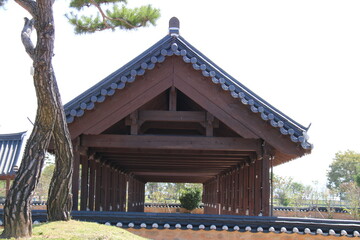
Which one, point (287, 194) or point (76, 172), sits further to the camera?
point (287, 194)

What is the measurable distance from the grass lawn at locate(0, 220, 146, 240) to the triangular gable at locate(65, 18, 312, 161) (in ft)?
10.1

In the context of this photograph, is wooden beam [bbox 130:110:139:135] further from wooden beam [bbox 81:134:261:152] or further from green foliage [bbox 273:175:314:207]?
green foliage [bbox 273:175:314:207]

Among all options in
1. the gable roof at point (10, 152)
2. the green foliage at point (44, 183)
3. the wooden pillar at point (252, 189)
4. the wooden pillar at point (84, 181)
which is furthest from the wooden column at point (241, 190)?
the green foliage at point (44, 183)

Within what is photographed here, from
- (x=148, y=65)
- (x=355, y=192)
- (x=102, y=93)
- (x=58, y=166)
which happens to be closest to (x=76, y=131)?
(x=102, y=93)

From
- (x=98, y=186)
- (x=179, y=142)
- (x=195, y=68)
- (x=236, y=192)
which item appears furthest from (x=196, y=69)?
(x=236, y=192)

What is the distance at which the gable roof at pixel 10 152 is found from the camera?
807 inches

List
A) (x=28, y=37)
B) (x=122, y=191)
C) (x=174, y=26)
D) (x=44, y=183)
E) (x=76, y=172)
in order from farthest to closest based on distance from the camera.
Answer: (x=44, y=183) < (x=122, y=191) < (x=76, y=172) < (x=174, y=26) < (x=28, y=37)

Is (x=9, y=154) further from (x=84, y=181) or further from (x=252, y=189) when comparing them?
(x=252, y=189)

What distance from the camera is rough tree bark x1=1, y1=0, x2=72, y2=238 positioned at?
6.24 meters

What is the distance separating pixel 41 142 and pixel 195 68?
13.1ft

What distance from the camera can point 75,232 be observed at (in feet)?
21.8

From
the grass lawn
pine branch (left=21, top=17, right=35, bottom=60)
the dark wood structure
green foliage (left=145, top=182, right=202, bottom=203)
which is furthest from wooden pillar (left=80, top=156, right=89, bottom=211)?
green foliage (left=145, top=182, right=202, bottom=203)

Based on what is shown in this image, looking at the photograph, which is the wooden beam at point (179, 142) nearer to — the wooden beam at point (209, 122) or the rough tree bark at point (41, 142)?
the wooden beam at point (209, 122)

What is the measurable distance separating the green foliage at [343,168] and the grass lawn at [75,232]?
174 ft
